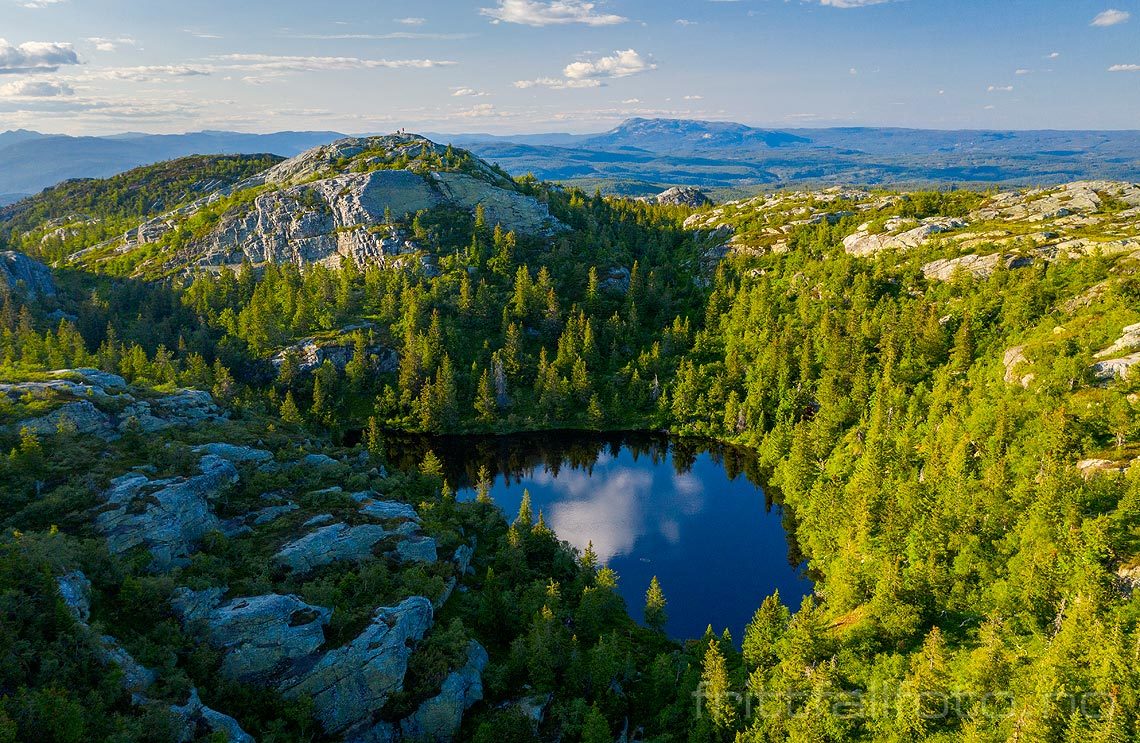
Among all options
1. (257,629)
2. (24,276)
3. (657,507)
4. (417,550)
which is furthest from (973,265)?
(24,276)

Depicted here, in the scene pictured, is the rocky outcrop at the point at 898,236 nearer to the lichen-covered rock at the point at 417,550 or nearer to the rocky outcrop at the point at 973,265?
the rocky outcrop at the point at 973,265

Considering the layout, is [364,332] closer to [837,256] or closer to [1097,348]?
[837,256]

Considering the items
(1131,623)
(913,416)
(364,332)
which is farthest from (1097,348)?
(364,332)

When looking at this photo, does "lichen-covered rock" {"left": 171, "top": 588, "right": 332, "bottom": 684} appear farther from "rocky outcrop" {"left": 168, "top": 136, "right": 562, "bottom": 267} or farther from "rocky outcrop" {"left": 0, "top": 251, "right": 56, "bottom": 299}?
"rocky outcrop" {"left": 0, "top": 251, "right": 56, "bottom": 299}

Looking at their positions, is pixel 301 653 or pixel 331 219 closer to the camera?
pixel 301 653

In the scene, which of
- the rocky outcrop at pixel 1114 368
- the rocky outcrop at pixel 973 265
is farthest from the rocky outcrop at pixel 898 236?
the rocky outcrop at pixel 1114 368

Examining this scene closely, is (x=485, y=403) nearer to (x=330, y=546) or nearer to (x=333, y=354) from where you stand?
(x=333, y=354)

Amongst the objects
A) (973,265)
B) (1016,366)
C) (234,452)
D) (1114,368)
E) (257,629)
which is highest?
(973,265)
